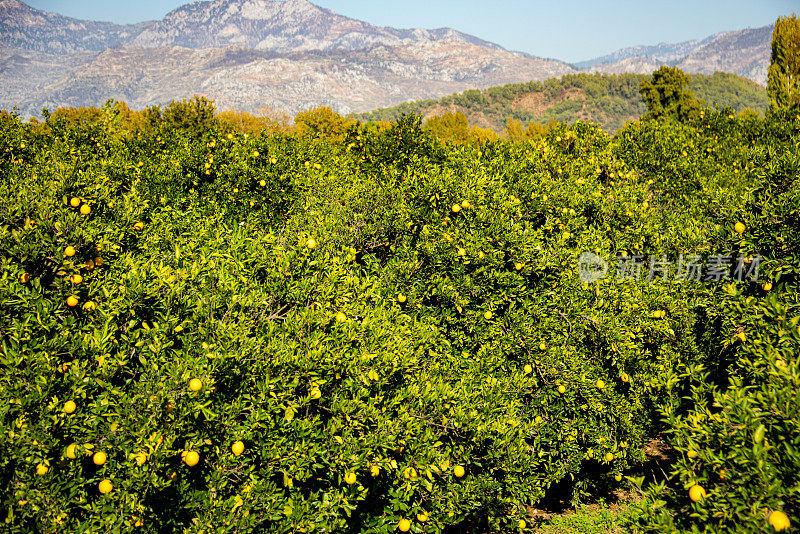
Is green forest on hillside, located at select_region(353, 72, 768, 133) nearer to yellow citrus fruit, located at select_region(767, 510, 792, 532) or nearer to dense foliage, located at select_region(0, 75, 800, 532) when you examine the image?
dense foliage, located at select_region(0, 75, 800, 532)

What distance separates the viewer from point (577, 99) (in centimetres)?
11131

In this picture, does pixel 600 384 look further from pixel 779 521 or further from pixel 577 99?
pixel 577 99

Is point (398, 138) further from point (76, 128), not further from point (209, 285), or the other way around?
point (76, 128)

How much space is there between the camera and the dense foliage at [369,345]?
251cm

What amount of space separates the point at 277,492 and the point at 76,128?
836 centimetres

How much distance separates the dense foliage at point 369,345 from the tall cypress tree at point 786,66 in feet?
67.0

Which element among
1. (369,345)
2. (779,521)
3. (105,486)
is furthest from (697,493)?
(105,486)

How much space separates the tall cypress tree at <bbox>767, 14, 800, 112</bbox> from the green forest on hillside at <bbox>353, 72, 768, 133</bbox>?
84.0 meters

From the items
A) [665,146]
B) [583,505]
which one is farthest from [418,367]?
[665,146]

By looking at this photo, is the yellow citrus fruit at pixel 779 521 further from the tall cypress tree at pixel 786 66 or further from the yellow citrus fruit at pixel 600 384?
the tall cypress tree at pixel 786 66

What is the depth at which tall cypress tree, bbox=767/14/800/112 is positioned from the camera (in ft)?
68.0

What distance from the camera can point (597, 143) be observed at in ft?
25.5

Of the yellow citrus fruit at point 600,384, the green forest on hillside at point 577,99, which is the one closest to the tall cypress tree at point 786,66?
the yellow citrus fruit at point 600,384

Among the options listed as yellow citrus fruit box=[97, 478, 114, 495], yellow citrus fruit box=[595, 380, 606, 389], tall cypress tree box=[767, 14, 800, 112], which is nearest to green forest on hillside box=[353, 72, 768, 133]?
tall cypress tree box=[767, 14, 800, 112]
